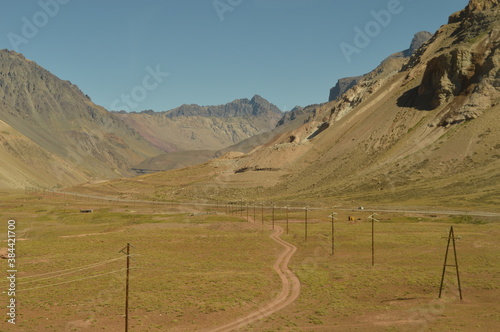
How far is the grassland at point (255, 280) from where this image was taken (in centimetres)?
3466

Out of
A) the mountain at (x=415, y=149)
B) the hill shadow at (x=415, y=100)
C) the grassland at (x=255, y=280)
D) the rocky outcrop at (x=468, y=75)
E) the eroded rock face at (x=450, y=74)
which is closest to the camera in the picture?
the grassland at (x=255, y=280)

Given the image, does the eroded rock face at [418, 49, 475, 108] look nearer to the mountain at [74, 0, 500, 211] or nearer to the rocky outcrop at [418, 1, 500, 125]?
the rocky outcrop at [418, 1, 500, 125]

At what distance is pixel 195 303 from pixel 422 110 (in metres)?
143

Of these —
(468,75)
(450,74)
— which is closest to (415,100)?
(450,74)

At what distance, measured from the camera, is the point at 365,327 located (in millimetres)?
33500

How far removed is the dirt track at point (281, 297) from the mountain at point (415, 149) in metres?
62.6

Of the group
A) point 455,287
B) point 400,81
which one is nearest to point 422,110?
point 400,81

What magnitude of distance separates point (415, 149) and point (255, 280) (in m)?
113

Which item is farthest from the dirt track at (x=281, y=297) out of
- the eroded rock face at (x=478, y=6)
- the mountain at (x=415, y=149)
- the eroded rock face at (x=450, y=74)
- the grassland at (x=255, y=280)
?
the eroded rock face at (x=478, y=6)

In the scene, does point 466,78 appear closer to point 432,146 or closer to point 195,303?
point 432,146

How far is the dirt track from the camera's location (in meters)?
34.4

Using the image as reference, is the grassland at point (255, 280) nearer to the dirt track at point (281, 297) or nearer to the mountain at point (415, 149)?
the dirt track at point (281, 297)

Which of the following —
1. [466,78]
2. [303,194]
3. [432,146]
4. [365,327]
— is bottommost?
[365,327]

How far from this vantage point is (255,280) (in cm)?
4666
